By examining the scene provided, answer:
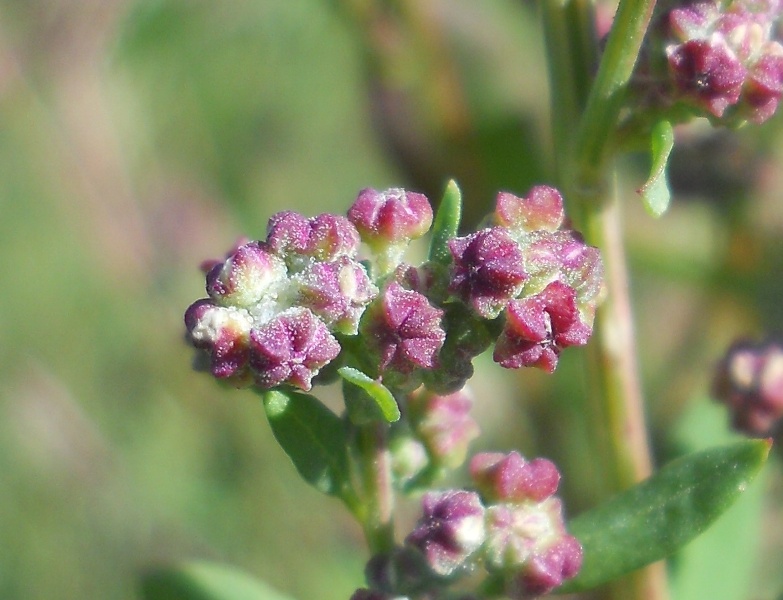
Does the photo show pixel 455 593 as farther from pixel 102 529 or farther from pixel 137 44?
pixel 102 529

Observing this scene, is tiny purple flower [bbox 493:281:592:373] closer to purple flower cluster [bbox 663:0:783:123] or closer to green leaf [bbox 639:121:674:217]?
green leaf [bbox 639:121:674:217]

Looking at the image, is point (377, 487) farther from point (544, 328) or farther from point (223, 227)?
point (223, 227)

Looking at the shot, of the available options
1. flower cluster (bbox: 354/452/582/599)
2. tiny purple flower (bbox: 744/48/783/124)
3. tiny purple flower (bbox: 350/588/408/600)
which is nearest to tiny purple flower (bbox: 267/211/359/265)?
flower cluster (bbox: 354/452/582/599)

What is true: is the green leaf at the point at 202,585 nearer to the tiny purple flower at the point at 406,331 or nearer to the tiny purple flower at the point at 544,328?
the tiny purple flower at the point at 406,331

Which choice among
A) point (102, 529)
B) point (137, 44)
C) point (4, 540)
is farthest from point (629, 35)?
point (4, 540)

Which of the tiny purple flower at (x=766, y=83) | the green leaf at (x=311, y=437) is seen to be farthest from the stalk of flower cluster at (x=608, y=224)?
the green leaf at (x=311, y=437)
